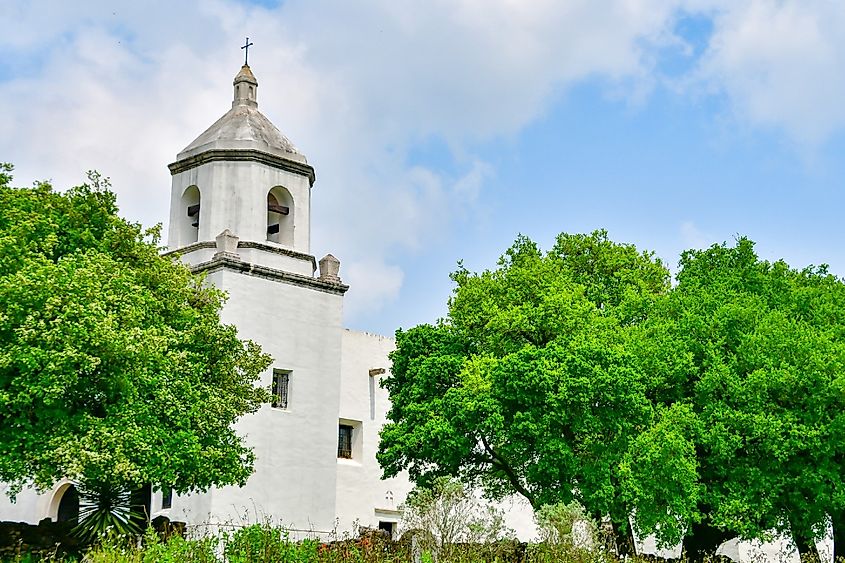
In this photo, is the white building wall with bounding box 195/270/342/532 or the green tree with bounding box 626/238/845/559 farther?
the white building wall with bounding box 195/270/342/532

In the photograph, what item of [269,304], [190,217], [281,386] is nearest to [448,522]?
[281,386]

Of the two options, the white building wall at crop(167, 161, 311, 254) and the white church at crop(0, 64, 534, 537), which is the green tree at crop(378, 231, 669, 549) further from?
the white building wall at crop(167, 161, 311, 254)

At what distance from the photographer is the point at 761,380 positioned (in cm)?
2497

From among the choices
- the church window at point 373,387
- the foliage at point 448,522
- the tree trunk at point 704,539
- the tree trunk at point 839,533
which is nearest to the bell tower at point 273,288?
the church window at point 373,387

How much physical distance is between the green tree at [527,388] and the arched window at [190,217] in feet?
22.4

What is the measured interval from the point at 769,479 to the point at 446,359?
8.20 metres

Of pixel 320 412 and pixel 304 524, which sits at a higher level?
pixel 320 412

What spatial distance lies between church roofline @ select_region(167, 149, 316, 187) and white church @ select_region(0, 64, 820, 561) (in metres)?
0.03

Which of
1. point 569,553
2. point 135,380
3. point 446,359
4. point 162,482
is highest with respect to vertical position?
point 446,359

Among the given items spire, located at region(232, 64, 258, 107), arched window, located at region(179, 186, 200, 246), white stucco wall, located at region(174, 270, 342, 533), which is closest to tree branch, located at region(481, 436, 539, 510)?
white stucco wall, located at region(174, 270, 342, 533)

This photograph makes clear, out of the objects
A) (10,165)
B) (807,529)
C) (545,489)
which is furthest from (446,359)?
(10,165)

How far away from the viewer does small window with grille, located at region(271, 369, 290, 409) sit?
29.3 metres

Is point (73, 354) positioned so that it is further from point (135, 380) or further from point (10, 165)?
point (10, 165)

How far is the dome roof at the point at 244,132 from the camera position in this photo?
30.0 m
